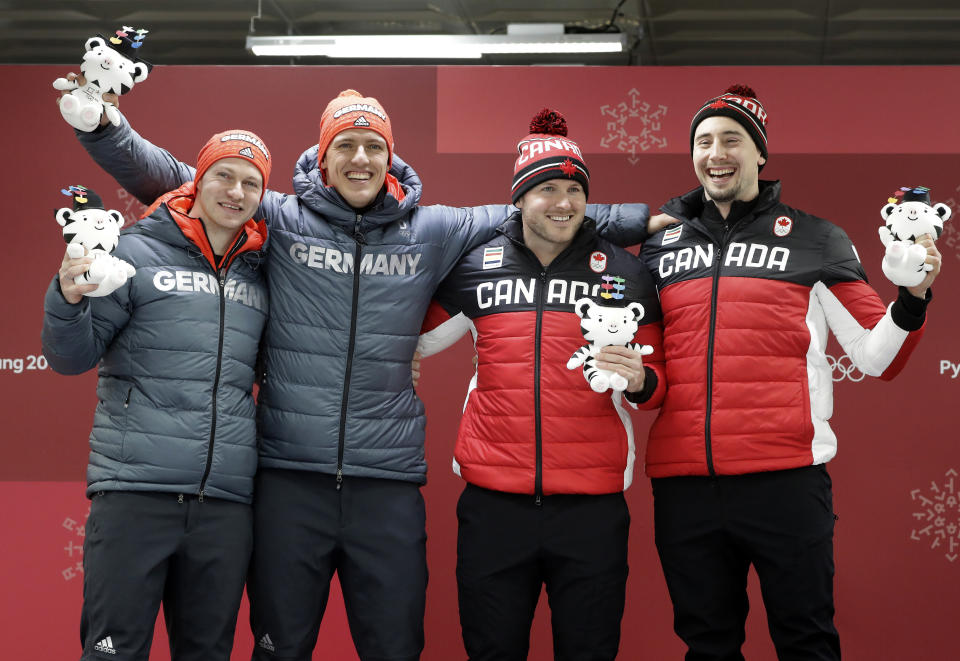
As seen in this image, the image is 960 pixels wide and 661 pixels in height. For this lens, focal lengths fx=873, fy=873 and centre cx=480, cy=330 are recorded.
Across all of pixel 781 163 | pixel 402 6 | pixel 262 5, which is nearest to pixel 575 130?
pixel 781 163

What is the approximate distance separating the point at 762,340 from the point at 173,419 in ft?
5.18

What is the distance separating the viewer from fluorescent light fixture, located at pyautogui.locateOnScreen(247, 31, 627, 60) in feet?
16.3

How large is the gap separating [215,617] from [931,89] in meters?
3.40

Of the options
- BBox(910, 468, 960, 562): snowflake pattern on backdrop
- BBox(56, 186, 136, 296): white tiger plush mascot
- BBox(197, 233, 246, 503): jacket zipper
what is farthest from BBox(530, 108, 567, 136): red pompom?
BBox(910, 468, 960, 562): snowflake pattern on backdrop

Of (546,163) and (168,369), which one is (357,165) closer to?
(546,163)

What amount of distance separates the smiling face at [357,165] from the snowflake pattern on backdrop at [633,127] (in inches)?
56.6

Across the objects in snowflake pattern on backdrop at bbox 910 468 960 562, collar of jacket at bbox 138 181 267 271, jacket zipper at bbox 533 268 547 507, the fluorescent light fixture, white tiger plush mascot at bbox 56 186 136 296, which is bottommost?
snowflake pattern on backdrop at bbox 910 468 960 562

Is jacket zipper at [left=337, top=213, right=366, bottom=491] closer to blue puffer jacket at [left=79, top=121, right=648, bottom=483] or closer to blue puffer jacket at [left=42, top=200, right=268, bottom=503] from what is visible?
blue puffer jacket at [left=79, top=121, right=648, bottom=483]

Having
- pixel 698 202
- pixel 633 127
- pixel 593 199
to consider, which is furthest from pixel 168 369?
pixel 633 127

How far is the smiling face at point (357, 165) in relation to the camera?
8.23 ft

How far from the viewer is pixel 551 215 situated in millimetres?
2502

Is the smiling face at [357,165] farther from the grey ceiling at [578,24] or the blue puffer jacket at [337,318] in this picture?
the grey ceiling at [578,24]

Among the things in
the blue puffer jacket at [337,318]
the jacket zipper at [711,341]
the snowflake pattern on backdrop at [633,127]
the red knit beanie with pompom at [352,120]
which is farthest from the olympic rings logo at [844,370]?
the red knit beanie with pompom at [352,120]

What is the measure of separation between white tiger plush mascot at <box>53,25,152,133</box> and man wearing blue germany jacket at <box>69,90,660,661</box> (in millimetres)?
73
